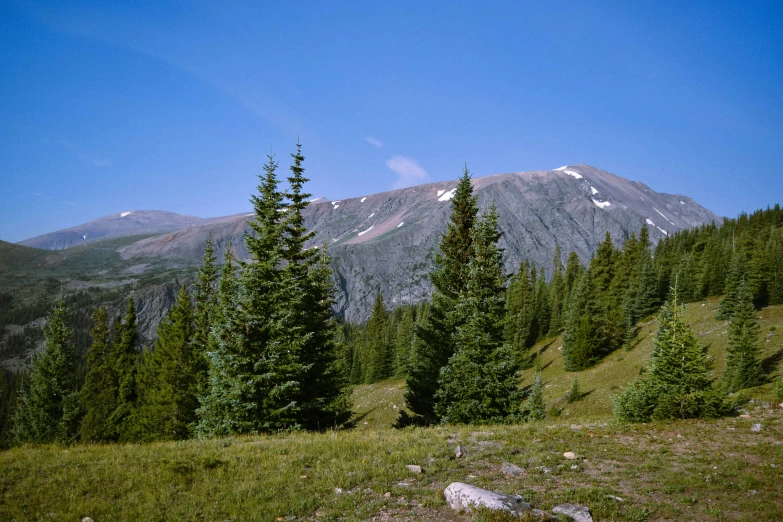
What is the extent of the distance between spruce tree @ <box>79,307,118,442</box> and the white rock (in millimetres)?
42871

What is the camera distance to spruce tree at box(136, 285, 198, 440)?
3150cm

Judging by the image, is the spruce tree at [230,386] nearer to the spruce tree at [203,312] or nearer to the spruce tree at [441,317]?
the spruce tree at [441,317]

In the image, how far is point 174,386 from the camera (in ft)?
105

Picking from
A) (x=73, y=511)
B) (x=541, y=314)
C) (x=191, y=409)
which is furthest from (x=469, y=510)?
(x=541, y=314)

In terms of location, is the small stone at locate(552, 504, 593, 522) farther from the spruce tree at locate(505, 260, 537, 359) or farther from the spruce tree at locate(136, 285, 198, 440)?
the spruce tree at locate(505, 260, 537, 359)

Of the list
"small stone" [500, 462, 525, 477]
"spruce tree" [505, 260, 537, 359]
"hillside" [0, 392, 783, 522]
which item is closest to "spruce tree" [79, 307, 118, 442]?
"hillside" [0, 392, 783, 522]

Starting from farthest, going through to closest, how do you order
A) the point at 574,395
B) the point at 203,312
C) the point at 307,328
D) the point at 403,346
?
the point at 403,346, the point at 574,395, the point at 203,312, the point at 307,328

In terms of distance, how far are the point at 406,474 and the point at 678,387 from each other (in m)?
11.9

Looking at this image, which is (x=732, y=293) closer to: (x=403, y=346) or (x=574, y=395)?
(x=574, y=395)

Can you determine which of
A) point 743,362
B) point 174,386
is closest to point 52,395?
point 174,386

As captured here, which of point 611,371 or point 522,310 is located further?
point 522,310

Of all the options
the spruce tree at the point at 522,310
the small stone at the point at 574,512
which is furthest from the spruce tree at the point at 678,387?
the spruce tree at the point at 522,310

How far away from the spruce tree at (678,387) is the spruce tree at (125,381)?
39257mm

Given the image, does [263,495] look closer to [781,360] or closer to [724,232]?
[781,360]
